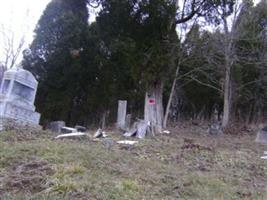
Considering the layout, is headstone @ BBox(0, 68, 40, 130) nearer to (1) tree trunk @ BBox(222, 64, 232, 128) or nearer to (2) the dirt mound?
(2) the dirt mound

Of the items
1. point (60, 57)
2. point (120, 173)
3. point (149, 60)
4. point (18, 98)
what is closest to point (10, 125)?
point (18, 98)

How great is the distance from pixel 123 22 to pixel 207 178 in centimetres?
786

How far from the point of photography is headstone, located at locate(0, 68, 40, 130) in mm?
10000

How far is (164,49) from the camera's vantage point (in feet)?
40.6

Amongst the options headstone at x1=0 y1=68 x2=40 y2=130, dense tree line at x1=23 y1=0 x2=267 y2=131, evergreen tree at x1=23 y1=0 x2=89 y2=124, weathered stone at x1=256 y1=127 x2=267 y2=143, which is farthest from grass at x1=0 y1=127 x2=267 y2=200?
evergreen tree at x1=23 y1=0 x2=89 y2=124

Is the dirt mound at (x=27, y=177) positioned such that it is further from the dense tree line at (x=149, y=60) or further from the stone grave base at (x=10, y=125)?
the dense tree line at (x=149, y=60)

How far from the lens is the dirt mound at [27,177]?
14.9ft

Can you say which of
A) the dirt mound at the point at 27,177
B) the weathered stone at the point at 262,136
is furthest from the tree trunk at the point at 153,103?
the dirt mound at the point at 27,177

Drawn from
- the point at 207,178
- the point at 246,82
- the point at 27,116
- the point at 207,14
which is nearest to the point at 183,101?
the point at 246,82

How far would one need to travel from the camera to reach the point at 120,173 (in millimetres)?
5383

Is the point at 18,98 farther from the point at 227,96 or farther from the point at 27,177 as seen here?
the point at 227,96

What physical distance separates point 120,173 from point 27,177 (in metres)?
1.35

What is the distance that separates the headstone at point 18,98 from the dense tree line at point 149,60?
3529 millimetres

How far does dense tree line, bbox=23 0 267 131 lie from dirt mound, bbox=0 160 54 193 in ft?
24.5
